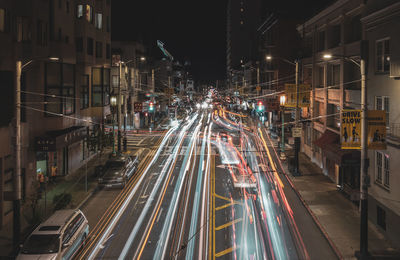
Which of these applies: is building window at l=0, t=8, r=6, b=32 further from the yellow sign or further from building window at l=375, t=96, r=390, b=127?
the yellow sign

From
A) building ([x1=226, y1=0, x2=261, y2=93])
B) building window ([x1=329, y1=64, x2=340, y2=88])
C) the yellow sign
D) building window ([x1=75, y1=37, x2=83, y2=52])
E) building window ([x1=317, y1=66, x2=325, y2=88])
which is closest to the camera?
building window ([x1=329, y1=64, x2=340, y2=88])

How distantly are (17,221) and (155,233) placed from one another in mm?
5964

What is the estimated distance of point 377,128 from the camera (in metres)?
15.3

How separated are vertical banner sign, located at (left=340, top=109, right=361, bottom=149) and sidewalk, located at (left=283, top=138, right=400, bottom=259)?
4414 millimetres

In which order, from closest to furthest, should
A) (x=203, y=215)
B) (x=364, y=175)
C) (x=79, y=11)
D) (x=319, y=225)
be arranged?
(x=364, y=175), (x=319, y=225), (x=203, y=215), (x=79, y=11)

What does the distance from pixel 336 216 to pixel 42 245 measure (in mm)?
14833

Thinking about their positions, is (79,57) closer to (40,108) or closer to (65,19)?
(65,19)

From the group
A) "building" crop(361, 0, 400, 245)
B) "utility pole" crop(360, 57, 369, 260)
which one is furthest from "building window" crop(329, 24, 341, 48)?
"utility pole" crop(360, 57, 369, 260)

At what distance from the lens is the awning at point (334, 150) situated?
22453 mm

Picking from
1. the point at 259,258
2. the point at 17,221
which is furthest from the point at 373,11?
the point at 17,221

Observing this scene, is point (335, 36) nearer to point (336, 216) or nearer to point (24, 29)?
point (336, 216)

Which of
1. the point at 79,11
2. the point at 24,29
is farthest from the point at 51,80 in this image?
the point at 79,11

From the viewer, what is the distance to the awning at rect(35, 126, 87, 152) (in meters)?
24.3

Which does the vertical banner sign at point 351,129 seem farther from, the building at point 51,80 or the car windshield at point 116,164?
the car windshield at point 116,164
